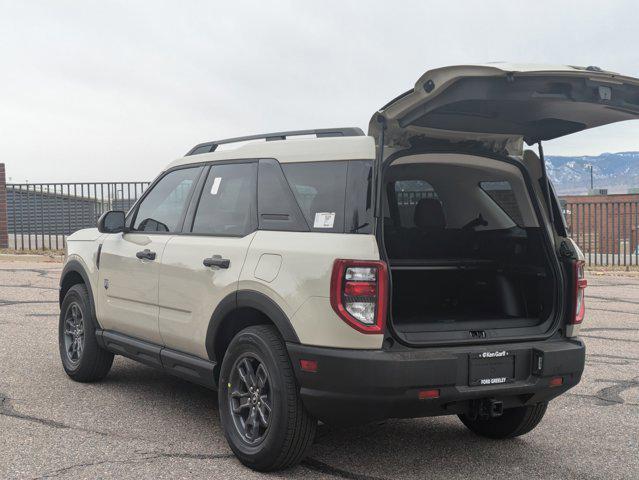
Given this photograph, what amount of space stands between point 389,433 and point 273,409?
1299 mm

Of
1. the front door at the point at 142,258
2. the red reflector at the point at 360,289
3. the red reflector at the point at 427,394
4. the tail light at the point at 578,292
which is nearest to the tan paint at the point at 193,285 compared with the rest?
the front door at the point at 142,258

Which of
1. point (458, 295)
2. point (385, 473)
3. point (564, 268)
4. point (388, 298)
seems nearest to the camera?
point (388, 298)

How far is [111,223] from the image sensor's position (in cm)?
584

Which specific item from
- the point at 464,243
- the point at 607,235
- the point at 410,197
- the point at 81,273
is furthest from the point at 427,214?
the point at 607,235

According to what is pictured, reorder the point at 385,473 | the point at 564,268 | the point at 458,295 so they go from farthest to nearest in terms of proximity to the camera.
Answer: the point at 458,295 → the point at 564,268 → the point at 385,473

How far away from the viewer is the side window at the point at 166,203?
5.45 meters

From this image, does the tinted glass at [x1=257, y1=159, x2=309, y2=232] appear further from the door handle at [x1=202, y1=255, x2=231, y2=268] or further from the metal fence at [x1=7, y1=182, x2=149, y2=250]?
the metal fence at [x1=7, y1=182, x2=149, y2=250]

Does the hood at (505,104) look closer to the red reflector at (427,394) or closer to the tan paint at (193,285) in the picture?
the tan paint at (193,285)

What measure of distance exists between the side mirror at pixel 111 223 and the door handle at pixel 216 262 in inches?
53.6

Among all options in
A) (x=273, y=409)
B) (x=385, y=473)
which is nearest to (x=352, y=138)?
(x=273, y=409)

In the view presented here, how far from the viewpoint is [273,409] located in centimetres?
408

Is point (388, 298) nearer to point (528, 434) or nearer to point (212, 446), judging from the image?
point (212, 446)

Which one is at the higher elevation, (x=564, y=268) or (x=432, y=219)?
(x=432, y=219)

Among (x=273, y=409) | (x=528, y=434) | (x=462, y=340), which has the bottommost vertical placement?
(x=528, y=434)
